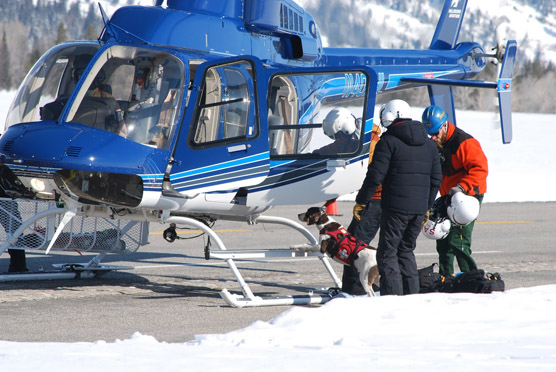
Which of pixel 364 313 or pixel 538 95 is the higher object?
pixel 364 313

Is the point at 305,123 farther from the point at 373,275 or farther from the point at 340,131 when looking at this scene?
the point at 373,275

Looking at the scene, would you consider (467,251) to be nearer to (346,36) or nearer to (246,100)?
(246,100)

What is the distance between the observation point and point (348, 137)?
8.72 m

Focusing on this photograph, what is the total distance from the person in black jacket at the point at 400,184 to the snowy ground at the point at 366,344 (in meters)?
0.58

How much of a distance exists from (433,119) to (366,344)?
3562 millimetres

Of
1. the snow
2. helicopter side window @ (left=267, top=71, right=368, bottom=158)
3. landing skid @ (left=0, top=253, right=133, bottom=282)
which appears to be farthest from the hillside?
the snow

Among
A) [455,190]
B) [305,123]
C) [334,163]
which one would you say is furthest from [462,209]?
[305,123]

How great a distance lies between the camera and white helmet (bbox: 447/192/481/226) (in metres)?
8.20

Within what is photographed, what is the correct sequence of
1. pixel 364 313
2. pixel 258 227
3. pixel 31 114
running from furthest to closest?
pixel 258 227 → pixel 31 114 → pixel 364 313

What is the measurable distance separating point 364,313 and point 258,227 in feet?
28.8

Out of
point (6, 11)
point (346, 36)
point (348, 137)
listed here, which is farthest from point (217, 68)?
point (6, 11)

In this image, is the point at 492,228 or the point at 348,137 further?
the point at 492,228

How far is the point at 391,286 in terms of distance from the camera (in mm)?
7566

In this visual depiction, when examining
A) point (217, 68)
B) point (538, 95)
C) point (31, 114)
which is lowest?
point (538, 95)
